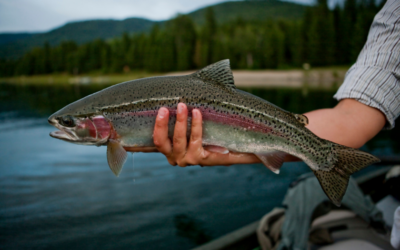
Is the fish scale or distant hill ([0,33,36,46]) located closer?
the fish scale

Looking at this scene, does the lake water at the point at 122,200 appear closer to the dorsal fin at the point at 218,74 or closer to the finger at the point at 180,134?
the finger at the point at 180,134

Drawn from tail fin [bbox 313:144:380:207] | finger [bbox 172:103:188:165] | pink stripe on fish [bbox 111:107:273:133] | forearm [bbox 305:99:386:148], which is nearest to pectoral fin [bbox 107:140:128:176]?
pink stripe on fish [bbox 111:107:273:133]

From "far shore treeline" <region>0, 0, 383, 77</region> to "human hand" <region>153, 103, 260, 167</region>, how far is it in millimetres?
67414

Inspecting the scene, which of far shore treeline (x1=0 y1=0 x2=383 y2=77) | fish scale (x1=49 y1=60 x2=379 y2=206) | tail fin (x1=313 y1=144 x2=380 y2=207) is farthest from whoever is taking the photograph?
far shore treeline (x1=0 y1=0 x2=383 y2=77)

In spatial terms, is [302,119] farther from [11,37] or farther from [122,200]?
[11,37]

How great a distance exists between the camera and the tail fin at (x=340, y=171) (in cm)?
214

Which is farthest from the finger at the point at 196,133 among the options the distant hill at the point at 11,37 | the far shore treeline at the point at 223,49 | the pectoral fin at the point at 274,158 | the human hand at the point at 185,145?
the distant hill at the point at 11,37

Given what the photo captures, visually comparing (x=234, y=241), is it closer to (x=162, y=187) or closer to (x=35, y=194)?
(x=162, y=187)

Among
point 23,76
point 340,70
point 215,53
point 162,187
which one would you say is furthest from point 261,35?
point 162,187

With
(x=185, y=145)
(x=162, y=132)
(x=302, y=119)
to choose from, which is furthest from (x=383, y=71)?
(x=162, y=132)

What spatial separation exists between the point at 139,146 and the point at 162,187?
737cm

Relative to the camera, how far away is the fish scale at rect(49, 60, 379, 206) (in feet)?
7.43

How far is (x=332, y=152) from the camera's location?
88.6 inches

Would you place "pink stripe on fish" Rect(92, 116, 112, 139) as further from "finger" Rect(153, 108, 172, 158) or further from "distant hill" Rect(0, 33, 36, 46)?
"distant hill" Rect(0, 33, 36, 46)
